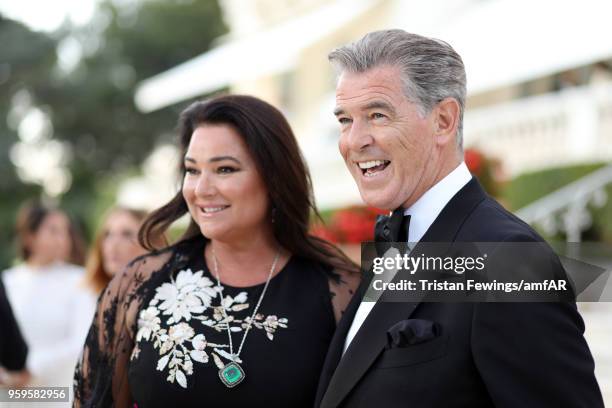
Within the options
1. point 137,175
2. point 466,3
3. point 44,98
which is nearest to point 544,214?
point 466,3

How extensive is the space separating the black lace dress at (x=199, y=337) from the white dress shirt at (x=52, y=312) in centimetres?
301

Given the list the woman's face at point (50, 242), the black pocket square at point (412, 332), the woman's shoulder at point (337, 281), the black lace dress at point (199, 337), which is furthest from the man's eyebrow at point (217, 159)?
the woman's face at point (50, 242)

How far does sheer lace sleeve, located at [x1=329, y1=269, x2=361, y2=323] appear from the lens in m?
3.18

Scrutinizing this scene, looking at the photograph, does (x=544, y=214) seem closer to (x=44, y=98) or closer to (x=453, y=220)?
(x=453, y=220)

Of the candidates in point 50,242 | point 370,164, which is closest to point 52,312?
point 50,242

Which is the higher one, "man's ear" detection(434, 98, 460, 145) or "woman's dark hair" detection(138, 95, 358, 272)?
"woman's dark hair" detection(138, 95, 358, 272)

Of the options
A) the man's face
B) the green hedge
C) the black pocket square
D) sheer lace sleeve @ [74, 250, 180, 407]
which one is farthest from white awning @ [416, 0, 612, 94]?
the black pocket square

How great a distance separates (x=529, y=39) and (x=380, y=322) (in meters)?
9.60

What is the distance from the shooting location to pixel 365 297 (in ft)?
8.71

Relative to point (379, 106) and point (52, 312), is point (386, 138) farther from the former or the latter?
point (52, 312)

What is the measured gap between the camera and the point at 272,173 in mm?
3309

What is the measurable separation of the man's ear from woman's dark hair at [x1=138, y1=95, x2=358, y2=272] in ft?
3.33

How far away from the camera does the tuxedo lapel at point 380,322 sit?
7.50 ft

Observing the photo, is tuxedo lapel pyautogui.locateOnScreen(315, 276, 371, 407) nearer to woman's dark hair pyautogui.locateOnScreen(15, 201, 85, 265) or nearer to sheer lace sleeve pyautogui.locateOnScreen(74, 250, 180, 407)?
sheer lace sleeve pyautogui.locateOnScreen(74, 250, 180, 407)
